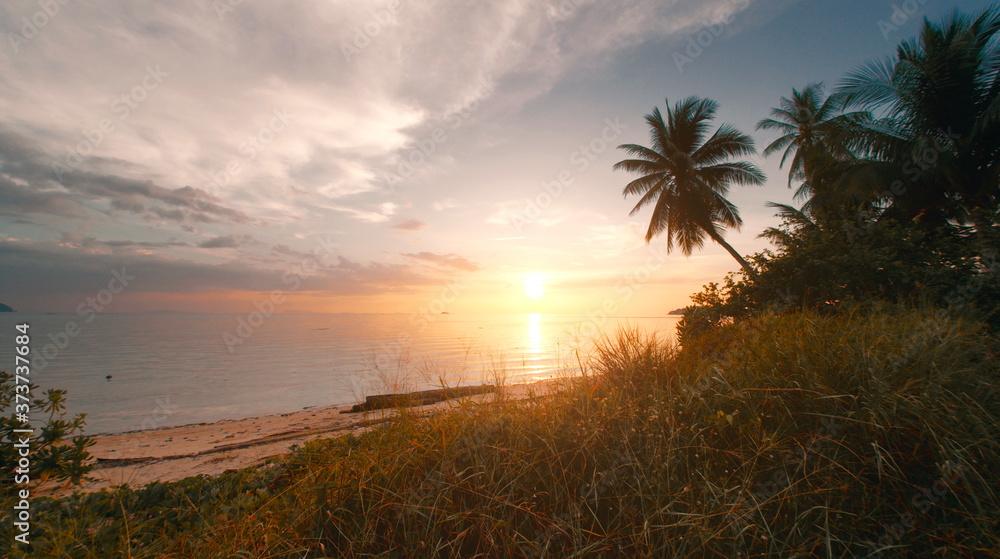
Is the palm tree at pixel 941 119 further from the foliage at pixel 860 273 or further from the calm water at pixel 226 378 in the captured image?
the calm water at pixel 226 378

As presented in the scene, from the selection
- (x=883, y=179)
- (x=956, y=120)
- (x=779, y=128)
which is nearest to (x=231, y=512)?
(x=883, y=179)

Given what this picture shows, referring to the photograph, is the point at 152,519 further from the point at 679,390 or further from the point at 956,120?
the point at 956,120

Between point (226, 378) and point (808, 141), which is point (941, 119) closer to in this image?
point (808, 141)

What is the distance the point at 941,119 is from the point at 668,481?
62.4 feet

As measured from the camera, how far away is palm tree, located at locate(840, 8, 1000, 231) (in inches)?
481

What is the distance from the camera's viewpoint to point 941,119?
13016mm

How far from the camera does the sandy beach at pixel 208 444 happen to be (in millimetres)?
6305

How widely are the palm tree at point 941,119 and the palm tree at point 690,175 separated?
7.02 m

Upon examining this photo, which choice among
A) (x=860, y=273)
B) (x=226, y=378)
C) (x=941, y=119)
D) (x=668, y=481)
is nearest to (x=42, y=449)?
(x=668, y=481)

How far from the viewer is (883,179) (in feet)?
44.0

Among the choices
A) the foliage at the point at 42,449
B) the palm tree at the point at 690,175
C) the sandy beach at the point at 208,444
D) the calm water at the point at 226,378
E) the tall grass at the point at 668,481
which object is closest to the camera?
the tall grass at the point at 668,481

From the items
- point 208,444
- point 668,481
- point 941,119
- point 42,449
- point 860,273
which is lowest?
point 208,444

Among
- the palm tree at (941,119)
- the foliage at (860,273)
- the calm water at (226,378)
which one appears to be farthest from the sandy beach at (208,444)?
the palm tree at (941,119)

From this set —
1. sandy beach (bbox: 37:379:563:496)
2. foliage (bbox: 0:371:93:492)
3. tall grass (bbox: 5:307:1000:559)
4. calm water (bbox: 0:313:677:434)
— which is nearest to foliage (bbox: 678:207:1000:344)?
calm water (bbox: 0:313:677:434)
